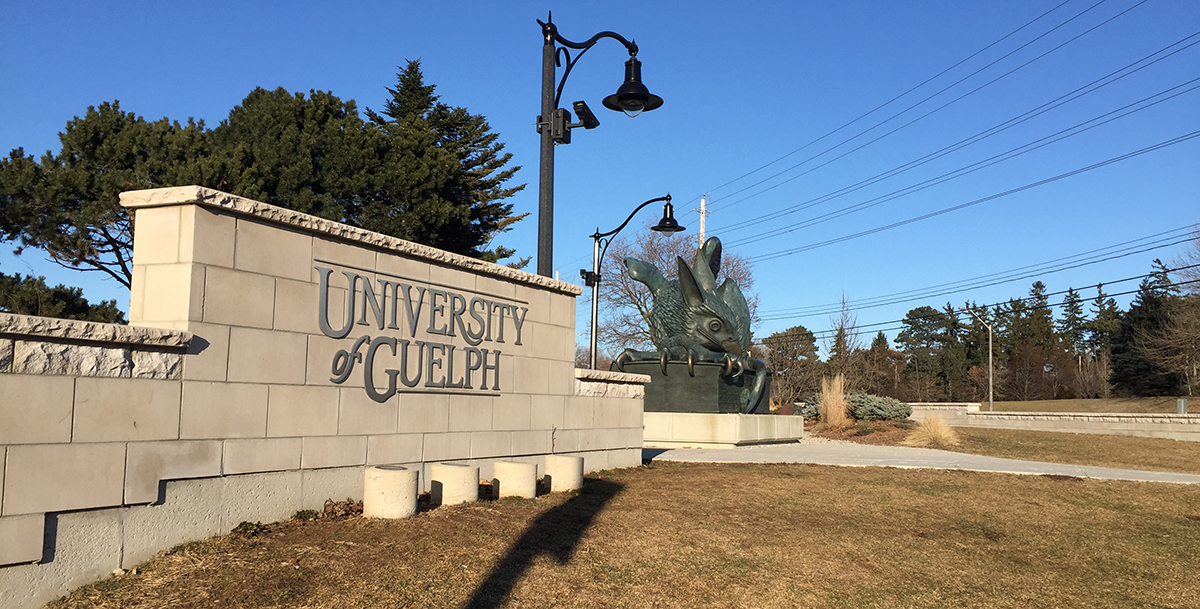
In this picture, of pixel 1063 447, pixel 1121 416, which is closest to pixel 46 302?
pixel 1063 447

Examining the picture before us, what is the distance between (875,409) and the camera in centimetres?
2512

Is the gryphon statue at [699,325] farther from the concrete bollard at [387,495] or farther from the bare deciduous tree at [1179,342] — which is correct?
the bare deciduous tree at [1179,342]

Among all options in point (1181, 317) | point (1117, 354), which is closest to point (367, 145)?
point (1181, 317)

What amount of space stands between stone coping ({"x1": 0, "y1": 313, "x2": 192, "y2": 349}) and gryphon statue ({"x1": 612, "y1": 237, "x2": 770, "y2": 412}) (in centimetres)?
1427

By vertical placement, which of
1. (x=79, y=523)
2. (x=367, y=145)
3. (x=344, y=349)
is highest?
(x=367, y=145)

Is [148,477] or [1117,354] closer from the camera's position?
[148,477]

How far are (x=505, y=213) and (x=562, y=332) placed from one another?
100 feet

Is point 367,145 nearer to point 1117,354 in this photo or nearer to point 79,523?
point 79,523

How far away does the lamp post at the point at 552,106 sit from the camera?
10672 millimetres

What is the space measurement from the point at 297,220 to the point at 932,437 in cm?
1738

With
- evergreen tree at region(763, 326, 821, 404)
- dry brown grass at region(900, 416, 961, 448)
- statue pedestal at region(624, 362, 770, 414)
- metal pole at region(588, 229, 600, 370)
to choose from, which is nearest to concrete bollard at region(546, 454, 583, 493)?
metal pole at region(588, 229, 600, 370)

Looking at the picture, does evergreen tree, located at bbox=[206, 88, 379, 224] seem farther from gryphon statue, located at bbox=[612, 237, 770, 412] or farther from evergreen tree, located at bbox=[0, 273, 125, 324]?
gryphon statue, located at bbox=[612, 237, 770, 412]

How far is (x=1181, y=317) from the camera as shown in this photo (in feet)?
152

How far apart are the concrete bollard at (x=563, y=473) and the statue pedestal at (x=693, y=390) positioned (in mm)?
10153
